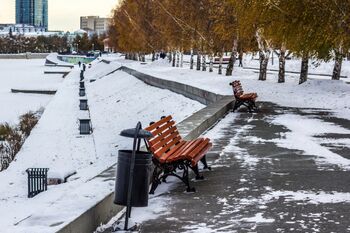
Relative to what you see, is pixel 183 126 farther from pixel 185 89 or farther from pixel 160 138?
pixel 185 89

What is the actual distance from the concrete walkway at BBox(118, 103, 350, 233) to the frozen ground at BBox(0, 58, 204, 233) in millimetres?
1040

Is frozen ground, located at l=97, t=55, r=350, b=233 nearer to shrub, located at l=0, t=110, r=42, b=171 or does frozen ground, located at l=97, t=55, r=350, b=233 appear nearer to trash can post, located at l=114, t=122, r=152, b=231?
trash can post, located at l=114, t=122, r=152, b=231

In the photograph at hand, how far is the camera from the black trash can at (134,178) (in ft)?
20.4

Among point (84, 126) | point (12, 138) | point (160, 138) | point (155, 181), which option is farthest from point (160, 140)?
point (12, 138)

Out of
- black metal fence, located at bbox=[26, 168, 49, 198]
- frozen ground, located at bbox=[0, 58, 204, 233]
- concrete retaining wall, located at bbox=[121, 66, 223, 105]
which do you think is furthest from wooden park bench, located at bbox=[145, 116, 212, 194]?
concrete retaining wall, located at bbox=[121, 66, 223, 105]

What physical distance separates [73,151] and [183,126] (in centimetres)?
1072

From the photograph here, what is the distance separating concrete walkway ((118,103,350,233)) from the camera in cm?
631

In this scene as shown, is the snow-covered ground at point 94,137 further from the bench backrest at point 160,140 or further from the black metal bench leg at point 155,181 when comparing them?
the bench backrest at point 160,140

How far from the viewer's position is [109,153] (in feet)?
65.1

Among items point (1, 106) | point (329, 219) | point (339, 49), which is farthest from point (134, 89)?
point (329, 219)

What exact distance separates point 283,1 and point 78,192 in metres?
13.8

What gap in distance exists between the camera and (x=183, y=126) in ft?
40.4

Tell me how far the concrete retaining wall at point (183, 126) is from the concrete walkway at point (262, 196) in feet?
1.63

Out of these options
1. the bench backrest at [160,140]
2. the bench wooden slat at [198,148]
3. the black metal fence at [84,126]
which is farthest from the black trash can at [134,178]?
the black metal fence at [84,126]
